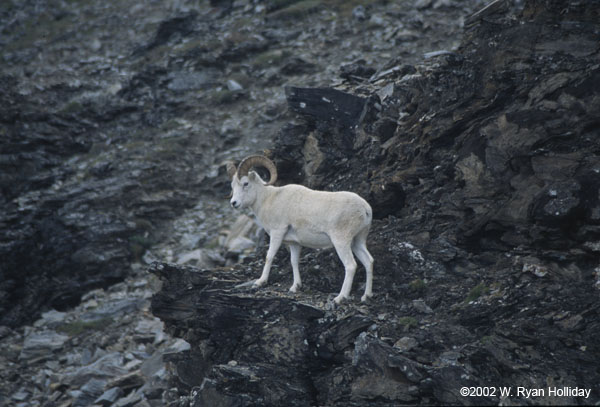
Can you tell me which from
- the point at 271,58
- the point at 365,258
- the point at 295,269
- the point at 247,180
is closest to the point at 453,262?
the point at 365,258

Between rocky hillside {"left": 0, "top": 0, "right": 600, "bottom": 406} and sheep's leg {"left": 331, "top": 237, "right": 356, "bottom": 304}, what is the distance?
0.24 metres

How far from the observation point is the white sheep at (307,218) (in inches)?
422

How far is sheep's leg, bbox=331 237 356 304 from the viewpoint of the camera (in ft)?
34.6

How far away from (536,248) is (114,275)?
60.4ft

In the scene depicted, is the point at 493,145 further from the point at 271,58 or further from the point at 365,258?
the point at 271,58

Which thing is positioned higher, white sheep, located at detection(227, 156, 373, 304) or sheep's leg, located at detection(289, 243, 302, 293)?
white sheep, located at detection(227, 156, 373, 304)

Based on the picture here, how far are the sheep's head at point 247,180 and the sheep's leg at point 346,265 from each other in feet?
7.84

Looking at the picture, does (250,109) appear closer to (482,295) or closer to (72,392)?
(72,392)

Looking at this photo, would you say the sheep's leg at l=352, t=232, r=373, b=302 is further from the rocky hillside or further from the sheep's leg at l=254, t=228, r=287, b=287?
the sheep's leg at l=254, t=228, r=287, b=287

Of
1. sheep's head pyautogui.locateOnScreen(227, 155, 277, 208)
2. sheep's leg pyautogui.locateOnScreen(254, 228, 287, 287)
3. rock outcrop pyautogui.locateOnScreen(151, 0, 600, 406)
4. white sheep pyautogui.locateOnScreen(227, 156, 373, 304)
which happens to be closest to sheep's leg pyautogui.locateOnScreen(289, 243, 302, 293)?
white sheep pyautogui.locateOnScreen(227, 156, 373, 304)

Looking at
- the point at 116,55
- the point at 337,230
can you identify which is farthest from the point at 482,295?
the point at 116,55

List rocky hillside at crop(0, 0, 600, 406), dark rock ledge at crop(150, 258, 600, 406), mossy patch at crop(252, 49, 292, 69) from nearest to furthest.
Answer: dark rock ledge at crop(150, 258, 600, 406) < rocky hillside at crop(0, 0, 600, 406) < mossy patch at crop(252, 49, 292, 69)

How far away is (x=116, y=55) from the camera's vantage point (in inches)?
1455

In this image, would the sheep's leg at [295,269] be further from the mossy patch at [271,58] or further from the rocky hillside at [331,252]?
the mossy patch at [271,58]
